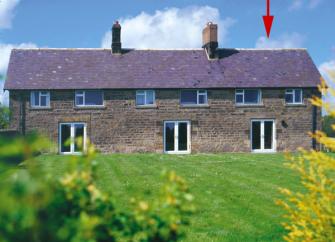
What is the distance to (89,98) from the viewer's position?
30.7 m

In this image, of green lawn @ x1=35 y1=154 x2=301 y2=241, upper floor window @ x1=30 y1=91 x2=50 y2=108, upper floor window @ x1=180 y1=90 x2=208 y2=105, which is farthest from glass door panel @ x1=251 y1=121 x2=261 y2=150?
upper floor window @ x1=30 y1=91 x2=50 y2=108

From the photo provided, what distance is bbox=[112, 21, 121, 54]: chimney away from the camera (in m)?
32.9

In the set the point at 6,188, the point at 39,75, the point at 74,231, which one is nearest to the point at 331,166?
the point at 74,231

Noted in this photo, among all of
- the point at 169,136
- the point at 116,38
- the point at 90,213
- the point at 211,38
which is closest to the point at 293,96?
the point at 211,38

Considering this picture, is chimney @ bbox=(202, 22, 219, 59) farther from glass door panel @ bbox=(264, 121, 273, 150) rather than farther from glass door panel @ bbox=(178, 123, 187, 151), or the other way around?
glass door panel @ bbox=(264, 121, 273, 150)

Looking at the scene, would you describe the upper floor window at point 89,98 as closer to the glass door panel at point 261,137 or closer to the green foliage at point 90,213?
the glass door panel at point 261,137

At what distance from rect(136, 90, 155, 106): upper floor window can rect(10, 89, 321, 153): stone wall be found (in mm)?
384

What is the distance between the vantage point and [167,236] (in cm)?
306

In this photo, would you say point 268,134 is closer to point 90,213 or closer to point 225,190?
point 225,190

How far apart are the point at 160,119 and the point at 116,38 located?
7.20m

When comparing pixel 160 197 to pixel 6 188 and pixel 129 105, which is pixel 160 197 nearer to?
pixel 6 188

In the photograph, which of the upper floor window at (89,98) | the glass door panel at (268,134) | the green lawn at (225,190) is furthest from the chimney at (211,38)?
the green lawn at (225,190)

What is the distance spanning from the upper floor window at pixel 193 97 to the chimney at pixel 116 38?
612 centimetres

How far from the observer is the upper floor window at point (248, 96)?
3186 cm
